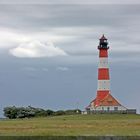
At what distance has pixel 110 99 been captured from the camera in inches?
3708

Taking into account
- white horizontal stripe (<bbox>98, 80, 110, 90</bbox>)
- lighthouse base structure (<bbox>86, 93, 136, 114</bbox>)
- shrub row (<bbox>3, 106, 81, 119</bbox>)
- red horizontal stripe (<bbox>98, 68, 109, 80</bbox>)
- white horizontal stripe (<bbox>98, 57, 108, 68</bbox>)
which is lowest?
shrub row (<bbox>3, 106, 81, 119</bbox>)

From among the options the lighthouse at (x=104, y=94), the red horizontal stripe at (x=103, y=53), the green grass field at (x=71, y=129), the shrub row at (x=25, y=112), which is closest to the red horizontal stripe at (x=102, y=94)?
the lighthouse at (x=104, y=94)

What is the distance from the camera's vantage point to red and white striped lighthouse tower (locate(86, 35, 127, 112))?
90.5 m

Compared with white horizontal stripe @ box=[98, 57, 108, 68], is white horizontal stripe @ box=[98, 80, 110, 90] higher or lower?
lower

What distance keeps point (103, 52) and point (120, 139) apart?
89.1 metres

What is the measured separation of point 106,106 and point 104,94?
23.5 ft

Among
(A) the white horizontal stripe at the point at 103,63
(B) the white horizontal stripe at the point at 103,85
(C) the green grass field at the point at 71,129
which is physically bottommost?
(C) the green grass field at the point at 71,129

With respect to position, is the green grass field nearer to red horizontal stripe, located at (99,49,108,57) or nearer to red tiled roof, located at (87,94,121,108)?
red tiled roof, located at (87,94,121,108)

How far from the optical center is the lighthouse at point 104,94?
297 ft

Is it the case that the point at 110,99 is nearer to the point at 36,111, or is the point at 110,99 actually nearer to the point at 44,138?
the point at 36,111

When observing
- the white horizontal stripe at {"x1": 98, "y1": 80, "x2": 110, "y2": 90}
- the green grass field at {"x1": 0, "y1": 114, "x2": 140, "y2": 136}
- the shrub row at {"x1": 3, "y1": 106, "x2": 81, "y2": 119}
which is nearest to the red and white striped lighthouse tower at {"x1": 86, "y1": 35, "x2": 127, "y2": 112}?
the white horizontal stripe at {"x1": 98, "y1": 80, "x2": 110, "y2": 90}

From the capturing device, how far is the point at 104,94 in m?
91.9

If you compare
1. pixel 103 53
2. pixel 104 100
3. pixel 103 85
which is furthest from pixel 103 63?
pixel 104 100

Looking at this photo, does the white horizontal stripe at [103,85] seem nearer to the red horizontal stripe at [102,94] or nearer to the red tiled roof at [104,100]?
the red horizontal stripe at [102,94]
